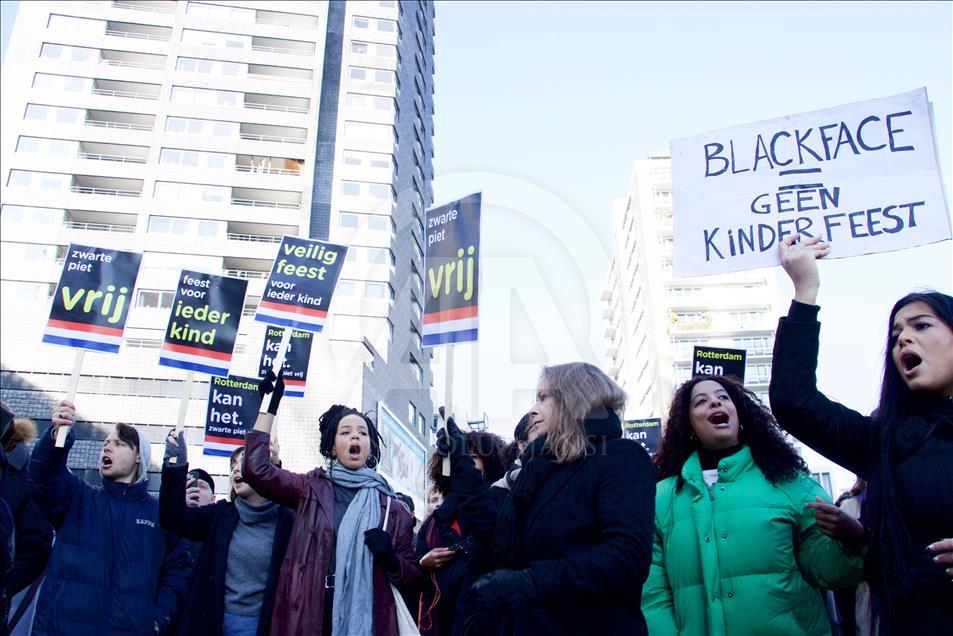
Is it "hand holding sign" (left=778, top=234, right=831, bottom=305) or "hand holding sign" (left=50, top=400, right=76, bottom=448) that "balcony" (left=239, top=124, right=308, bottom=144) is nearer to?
"hand holding sign" (left=50, top=400, right=76, bottom=448)

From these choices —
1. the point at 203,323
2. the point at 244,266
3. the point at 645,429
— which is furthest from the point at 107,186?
the point at 203,323

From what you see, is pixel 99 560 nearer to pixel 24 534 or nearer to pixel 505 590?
pixel 24 534

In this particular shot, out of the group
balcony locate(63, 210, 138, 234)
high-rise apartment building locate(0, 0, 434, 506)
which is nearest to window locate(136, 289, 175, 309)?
high-rise apartment building locate(0, 0, 434, 506)

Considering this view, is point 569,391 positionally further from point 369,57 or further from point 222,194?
point 369,57

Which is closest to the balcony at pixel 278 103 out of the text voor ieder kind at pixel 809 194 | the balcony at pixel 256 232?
the balcony at pixel 256 232

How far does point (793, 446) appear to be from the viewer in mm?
3898

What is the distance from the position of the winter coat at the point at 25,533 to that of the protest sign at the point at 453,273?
11.6 feet

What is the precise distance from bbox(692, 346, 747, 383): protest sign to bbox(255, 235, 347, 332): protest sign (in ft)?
15.0

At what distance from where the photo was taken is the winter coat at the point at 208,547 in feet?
13.7

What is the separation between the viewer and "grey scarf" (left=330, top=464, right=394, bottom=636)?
160 inches

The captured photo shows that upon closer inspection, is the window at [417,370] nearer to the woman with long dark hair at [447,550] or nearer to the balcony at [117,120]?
the balcony at [117,120]

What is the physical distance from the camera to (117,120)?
40.7 meters

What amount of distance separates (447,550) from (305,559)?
80 centimetres

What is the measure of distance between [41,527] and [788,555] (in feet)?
13.4
